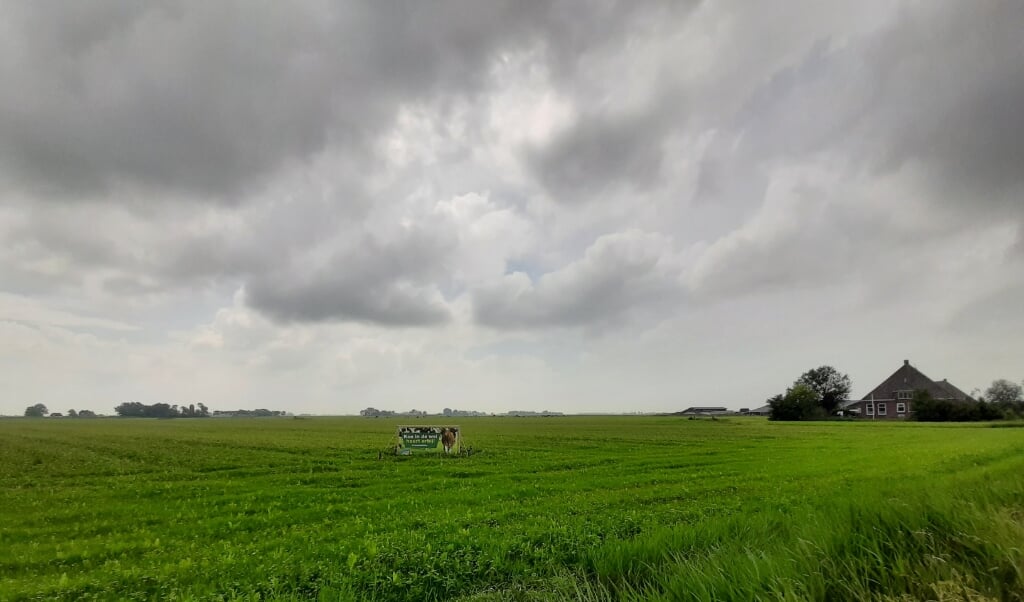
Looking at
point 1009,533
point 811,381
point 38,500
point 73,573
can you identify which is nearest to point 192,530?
point 73,573

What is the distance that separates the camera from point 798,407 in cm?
11938

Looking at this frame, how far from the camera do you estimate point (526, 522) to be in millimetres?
12352

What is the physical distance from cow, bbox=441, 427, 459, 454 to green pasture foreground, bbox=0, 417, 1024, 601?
275 inches

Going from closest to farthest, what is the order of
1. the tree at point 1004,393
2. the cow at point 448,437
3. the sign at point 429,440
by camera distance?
the cow at point 448,437, the sign at point 429,440, the tree at point 1004,393

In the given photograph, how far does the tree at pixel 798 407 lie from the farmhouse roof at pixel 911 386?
14340 mm

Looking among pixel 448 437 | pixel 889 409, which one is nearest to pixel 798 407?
pixel 889 409

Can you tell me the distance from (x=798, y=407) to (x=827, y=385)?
3566cm

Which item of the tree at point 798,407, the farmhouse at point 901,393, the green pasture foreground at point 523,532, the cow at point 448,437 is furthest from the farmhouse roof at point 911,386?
the cow at point 448,437

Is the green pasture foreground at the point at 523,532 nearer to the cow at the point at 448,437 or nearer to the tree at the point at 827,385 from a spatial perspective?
the cow at the point at 448,437

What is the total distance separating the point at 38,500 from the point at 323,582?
18.8m

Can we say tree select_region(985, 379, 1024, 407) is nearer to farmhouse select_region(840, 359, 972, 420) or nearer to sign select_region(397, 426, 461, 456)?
farmhouse select_region(840, 359, 972, 420)

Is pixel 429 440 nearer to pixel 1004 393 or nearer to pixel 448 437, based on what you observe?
pixel 448 437

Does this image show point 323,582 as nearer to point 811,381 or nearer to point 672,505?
point 672,505

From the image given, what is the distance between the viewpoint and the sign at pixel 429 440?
34312mm
